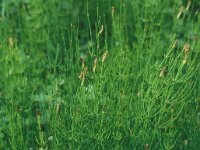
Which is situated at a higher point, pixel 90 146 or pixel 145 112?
pixel 145 112

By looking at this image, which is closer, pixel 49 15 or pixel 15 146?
pixel 15 146

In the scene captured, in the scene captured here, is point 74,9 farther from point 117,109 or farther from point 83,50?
point 117,109

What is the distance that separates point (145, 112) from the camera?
89.0 inches

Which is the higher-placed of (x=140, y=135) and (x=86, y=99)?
(x=86, y=99)

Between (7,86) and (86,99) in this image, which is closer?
(86,99)

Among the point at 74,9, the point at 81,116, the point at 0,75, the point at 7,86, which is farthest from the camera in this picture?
the point at 74,9

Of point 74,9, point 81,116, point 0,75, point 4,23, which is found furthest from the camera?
point 74,9

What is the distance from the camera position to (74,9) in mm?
3764

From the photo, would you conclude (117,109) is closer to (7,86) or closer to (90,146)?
(90,146)

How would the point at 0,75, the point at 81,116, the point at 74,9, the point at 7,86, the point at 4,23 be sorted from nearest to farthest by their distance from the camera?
the point at 81,116 < the point at 7,86 < the point at 0,75 < the point at 4,23 < the point at 74,9

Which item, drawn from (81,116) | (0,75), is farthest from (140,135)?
(0,75)

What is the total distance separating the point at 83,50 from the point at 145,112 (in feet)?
4.83

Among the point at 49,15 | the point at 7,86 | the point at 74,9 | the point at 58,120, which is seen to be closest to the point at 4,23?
the point at 49,15

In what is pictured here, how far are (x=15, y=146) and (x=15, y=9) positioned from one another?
1.83m
